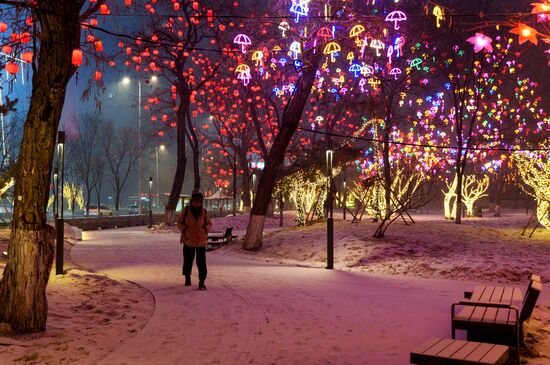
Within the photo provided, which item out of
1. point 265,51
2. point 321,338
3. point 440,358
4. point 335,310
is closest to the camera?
point 440,358

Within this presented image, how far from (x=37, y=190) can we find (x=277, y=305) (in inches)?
166

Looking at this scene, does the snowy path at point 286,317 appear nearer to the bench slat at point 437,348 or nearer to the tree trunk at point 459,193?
the bench slat at point 437,348

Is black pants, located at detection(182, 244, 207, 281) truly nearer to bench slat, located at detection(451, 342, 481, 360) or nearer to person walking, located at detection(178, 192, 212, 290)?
person walking, located at detection(178, 192, 212, 290)

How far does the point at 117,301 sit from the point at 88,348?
9.46 feet

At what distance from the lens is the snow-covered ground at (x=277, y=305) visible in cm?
643

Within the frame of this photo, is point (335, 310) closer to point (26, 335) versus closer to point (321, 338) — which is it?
point (321, 338)

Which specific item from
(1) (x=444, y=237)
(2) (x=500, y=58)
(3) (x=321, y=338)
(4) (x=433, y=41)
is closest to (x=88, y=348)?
(3) (x=321, y=338)

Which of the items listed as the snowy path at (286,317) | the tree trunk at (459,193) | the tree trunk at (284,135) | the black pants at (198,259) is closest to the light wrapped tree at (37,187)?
the snowy path at (286,317)

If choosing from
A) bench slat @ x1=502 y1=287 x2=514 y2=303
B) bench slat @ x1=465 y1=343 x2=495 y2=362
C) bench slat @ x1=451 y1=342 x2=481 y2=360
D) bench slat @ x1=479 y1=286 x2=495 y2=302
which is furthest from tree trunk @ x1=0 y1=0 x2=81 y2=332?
bench slat @ x1=502 y1=287 x2=514 y2=303

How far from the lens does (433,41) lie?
102ft

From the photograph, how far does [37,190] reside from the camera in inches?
275

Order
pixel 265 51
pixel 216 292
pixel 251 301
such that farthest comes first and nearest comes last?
pixel 265 51, pixel 216 292, pixel 251 301

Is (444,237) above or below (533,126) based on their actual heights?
below

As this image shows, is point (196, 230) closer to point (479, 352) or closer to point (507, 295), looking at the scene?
point (507, 295)
